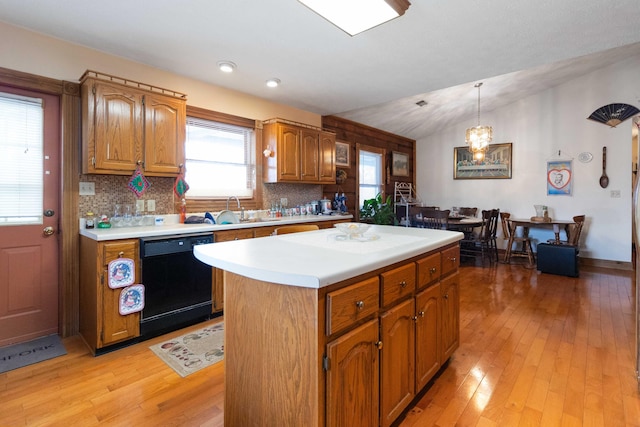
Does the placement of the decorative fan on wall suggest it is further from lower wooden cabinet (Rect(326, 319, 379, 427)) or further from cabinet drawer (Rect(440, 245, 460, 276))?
lower wooden cabinet (Rect(326, 319, 379, 427))

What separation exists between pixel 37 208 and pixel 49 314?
0.89 metres

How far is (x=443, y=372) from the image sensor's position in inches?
82.8

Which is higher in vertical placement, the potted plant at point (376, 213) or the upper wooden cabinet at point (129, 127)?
the upper wooden cabinet at point (129, 127)

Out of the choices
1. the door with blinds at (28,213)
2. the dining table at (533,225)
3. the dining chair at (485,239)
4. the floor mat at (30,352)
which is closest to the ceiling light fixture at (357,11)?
the door with blinds at (28,213)

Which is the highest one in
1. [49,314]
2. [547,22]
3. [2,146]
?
[547,22]

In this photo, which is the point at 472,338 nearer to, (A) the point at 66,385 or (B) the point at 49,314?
(A) the point at 66,385

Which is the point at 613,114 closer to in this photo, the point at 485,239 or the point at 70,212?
the point at 485,239

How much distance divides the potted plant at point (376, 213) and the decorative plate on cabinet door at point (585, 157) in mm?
3396

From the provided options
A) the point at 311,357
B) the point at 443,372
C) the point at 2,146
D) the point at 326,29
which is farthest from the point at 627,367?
the point at 2,146

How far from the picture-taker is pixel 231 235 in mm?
2975

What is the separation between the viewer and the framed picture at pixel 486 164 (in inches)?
242

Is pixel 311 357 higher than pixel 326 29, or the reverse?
pixel 326 29

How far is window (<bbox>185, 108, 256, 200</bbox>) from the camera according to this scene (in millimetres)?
3428

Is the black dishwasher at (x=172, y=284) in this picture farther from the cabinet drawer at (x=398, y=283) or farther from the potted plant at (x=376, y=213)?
the potted plant at (x=376, y=213)
